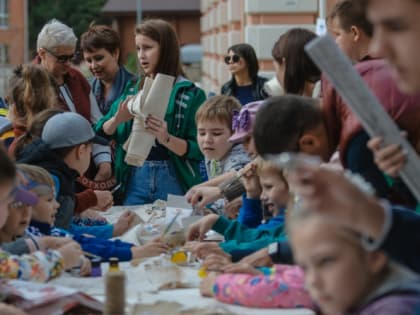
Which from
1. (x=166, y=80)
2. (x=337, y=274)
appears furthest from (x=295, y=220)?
(x=166, y=80)

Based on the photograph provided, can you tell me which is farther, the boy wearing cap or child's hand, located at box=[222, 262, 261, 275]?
the boy wearing cap

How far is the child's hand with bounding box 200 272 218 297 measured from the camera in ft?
13.1

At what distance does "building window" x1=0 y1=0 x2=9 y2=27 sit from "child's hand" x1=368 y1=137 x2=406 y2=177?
144ft

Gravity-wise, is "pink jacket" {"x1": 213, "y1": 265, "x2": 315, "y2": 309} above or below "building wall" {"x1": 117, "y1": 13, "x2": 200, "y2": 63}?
below

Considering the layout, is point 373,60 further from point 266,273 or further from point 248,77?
point 248,77

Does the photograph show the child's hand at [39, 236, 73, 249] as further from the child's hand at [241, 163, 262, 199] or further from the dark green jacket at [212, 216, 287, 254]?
the child's hand at [241, 163, 262, 199]

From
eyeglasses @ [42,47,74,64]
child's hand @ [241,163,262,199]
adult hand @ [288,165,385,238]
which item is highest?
eyeglasses @ [42,47,74,64]

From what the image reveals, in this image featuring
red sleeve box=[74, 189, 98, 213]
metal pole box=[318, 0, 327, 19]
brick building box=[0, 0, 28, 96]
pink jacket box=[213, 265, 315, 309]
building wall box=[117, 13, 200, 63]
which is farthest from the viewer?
building wall box=[117, 13, 200, 63]

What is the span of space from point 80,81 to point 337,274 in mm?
5357

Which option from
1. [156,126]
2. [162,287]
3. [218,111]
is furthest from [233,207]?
[162,287]

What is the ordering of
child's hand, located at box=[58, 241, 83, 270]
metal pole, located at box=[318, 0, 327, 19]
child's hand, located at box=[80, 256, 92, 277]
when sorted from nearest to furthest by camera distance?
child's hand, located at box=[58, 241, 83, 270] → child's hand, located at box=[80, 256, 92, 277] → metal pole, located at box=[318, 0, 327, 19]

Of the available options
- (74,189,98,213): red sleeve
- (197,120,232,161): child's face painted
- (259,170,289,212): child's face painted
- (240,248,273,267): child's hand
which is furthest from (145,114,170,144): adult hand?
(240,248,273,267): child's hand

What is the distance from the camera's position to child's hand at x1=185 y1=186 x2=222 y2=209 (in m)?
5.50

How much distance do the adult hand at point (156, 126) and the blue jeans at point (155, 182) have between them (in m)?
0.29
